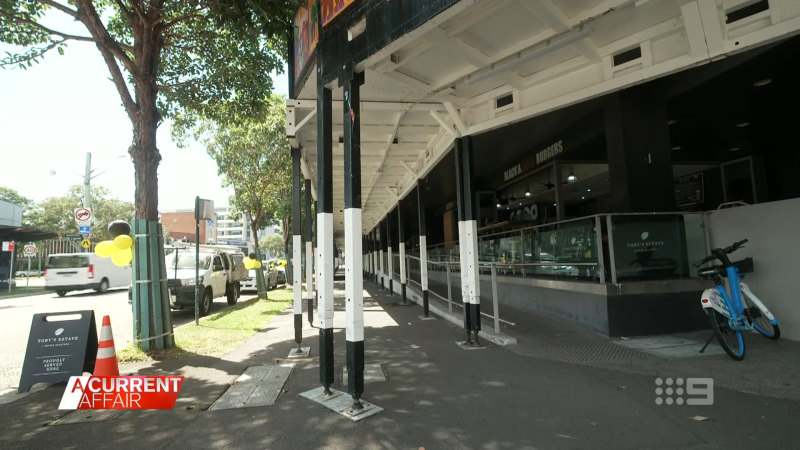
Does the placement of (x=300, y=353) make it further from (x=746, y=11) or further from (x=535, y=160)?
(x=535, y=160)

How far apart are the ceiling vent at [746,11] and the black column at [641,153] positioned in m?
3.60

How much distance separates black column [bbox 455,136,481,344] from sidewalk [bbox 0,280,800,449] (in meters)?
0.68

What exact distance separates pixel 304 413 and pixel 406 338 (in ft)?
11.1

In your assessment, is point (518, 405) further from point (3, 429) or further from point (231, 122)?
point (231, 122)

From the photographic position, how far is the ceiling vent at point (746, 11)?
11.9 feet

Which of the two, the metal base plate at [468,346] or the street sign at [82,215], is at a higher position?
the street sign at [82,215]

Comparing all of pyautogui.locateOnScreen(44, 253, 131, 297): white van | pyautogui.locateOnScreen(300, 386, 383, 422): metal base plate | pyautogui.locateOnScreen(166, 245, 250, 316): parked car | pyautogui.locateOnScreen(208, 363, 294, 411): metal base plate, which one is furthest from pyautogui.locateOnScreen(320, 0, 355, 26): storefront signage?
pyautogui.locateOnScreen(44, 253, 131, 297): white van

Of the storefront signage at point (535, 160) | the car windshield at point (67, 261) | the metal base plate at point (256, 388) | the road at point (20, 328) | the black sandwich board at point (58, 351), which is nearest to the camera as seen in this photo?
the metal base plate at point (256, 388)

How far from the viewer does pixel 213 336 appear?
24.8ft

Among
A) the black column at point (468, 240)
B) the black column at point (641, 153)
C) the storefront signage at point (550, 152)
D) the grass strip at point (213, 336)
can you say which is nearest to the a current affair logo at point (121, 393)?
the grass strip at point (213, 336)

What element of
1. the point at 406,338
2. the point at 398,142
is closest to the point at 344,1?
the point at 398,142

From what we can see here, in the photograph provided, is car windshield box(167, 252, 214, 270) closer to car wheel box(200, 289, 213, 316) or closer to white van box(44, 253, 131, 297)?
car wheel box(200, 289, 213, 316)

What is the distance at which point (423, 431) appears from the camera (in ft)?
10.7

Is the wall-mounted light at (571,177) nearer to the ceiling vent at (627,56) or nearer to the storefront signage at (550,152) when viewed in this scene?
the storefront signage at (550,152)
